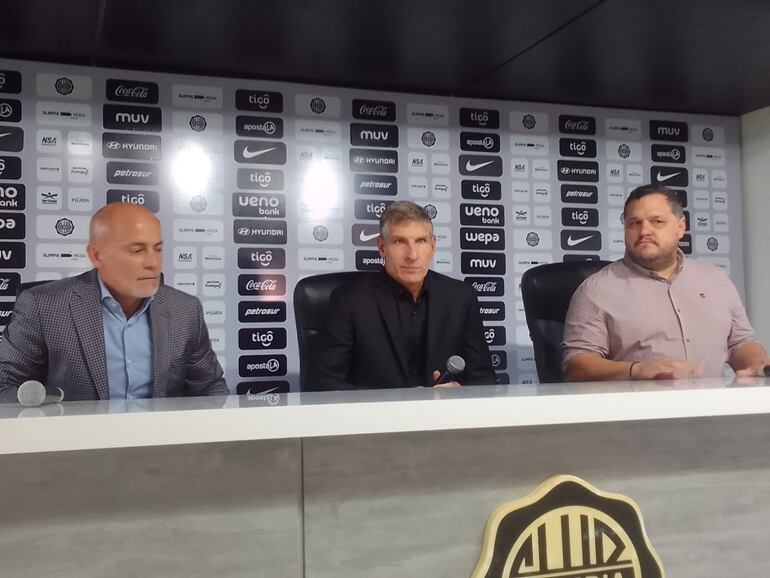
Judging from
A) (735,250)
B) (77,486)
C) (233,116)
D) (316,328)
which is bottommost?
(77,486)

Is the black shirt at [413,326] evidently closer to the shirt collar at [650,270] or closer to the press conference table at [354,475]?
the shirt collar at [650,270]

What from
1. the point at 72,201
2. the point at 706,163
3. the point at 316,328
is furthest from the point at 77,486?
the point at 706,163

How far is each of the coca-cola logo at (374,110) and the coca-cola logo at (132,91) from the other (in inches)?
33.0

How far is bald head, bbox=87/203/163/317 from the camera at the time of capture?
1.91 meters

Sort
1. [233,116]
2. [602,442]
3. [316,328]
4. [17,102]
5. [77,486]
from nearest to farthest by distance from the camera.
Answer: [77,486]
[602,442]
[316,328]
[17,102]
[233,116]

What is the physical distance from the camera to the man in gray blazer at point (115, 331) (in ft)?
6.01

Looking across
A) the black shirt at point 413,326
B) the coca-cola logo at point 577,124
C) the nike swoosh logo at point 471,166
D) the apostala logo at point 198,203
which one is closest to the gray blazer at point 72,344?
the black shirt at point 413,326

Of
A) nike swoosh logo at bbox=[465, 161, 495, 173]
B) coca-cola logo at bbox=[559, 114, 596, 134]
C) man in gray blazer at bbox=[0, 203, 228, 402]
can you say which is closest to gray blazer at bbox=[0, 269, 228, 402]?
man in gray blazer at bbox=[0, 203, 228, 402]

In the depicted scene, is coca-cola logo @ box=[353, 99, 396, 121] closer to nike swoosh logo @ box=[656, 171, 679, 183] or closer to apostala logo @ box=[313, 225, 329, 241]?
apostala logo @ box=[313, 225, 329, 241]

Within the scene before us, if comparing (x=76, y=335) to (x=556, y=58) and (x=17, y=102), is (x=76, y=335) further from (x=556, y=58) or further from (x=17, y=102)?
(x=556, y=58)

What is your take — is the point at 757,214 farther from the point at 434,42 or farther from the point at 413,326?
the point at 413,326

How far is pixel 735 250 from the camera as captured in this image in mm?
3633

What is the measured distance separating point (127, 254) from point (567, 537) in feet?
4.54

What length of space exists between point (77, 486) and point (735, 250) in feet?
11.5
